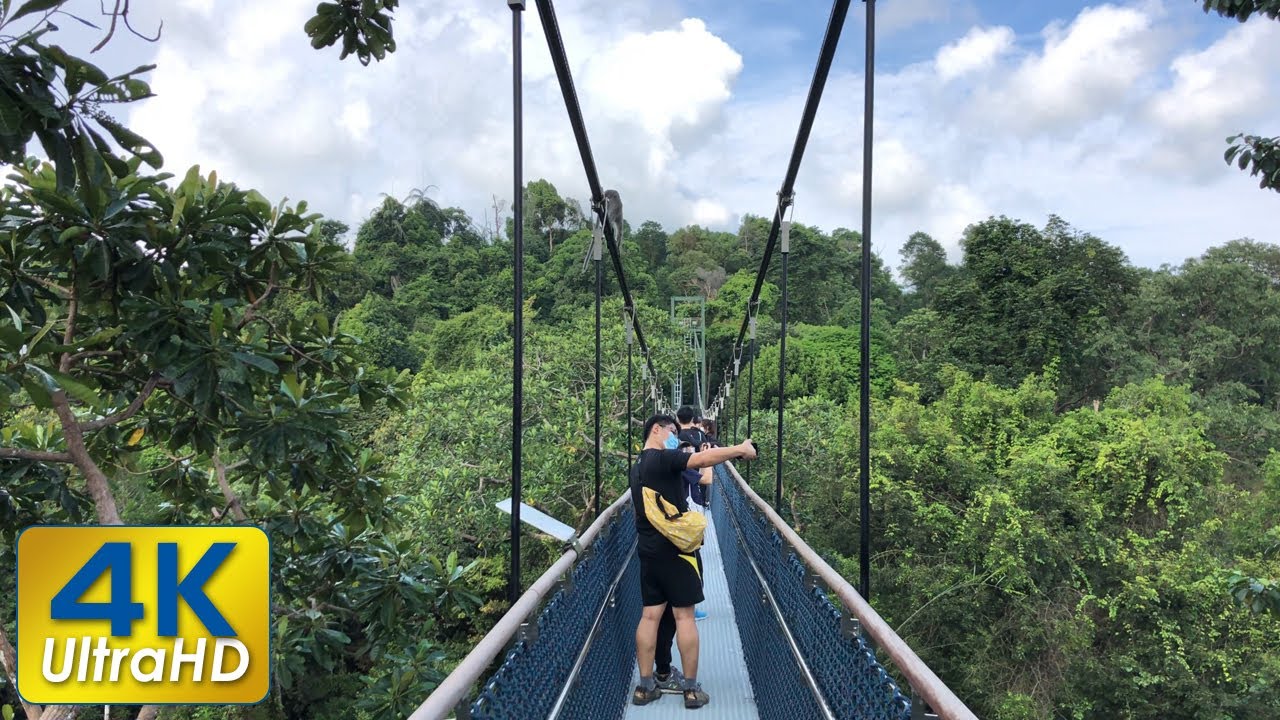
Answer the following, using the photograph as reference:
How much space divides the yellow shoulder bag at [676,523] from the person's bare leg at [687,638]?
164 mm

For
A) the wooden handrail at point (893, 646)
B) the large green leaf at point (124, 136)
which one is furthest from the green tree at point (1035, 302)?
the large green leaf at point (124, 136)

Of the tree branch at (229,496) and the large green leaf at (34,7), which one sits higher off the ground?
the large green leaf at (34,7)

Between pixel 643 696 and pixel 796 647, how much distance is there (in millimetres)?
640

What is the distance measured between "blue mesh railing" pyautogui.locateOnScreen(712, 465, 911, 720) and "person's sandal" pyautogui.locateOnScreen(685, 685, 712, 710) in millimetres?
153

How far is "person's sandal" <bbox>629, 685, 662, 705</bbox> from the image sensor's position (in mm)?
2193

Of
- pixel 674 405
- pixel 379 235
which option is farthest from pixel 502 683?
pixel 379 235

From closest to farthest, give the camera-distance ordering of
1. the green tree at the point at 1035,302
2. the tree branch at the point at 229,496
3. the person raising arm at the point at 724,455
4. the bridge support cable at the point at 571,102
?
1. the person raising arm at the point at 724,455
2. the bridge support cable at the point at 571,102
3. the tree branch at the point at 229,496
4. the green tree at the point at 1035,302

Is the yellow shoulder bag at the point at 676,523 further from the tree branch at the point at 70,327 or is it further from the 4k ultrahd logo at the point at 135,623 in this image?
the tree branch at the point at 70,327

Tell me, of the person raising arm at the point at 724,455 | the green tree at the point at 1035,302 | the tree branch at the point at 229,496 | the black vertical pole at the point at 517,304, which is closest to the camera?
the black vertical pole at the point at 517,304

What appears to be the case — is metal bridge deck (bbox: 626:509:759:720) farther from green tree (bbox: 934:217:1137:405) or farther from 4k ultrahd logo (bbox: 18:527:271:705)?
green tree (bbox: 934:217:1137:405)

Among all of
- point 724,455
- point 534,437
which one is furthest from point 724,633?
point 534,437

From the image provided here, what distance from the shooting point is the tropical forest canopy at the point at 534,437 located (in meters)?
2.05

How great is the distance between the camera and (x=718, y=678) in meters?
2.45

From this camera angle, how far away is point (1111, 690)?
8086 millimetres
